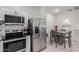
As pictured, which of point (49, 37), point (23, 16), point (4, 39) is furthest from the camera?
point (49, 37)

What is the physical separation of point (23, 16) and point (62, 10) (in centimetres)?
78

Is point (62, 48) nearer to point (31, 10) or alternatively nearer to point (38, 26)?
→ point (38, 26)

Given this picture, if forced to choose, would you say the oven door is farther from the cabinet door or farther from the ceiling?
the ceiling

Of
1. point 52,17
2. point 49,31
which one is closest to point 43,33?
point 49,31

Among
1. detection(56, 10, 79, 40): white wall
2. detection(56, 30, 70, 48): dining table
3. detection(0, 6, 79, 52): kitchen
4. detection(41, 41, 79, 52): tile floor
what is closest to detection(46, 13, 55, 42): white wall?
detection(0, 6, 79, 52): kitchen

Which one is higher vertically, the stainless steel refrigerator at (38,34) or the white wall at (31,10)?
the white wall at (31,10)

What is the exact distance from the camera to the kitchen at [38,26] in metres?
1.69

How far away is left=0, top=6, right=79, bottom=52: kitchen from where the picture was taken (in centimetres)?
169

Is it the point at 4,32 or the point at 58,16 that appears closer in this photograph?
the point at 4,32

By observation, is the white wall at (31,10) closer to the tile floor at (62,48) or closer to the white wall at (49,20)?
the white wall at (49,20)

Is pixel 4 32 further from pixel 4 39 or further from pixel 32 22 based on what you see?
pixel 32 22

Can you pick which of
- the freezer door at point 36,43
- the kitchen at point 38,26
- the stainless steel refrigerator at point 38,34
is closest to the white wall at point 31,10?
the kitchen at point 38,26

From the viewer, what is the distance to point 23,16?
5.56 feet

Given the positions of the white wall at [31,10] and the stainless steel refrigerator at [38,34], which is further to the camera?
the stainless steel refrigerator at [38,34]
